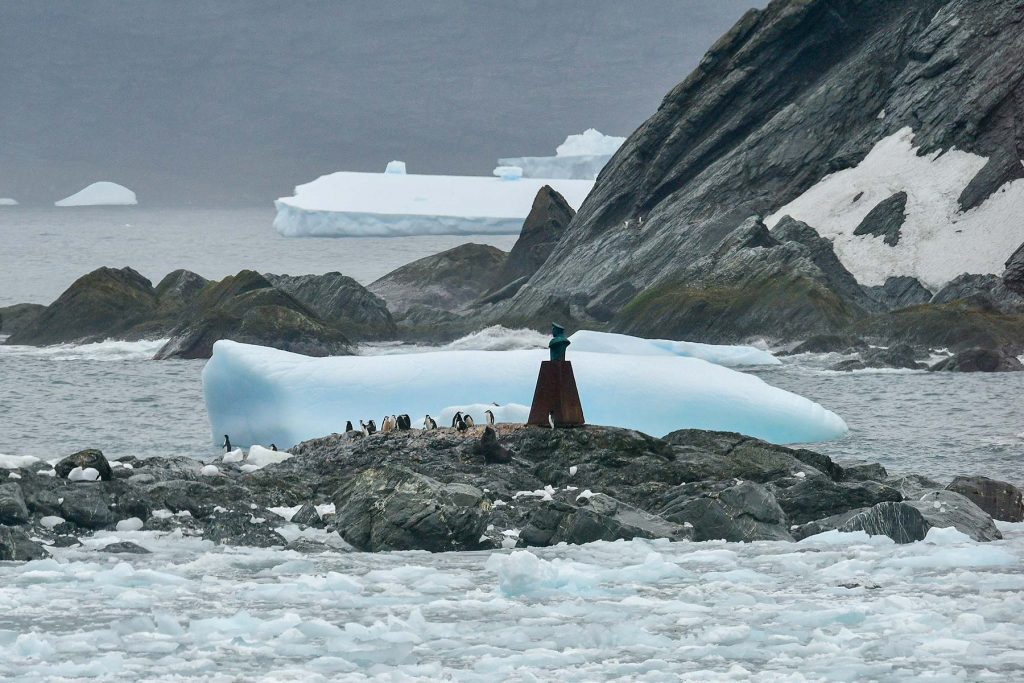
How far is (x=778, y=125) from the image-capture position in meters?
87.9

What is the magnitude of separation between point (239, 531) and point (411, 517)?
2.30 metres

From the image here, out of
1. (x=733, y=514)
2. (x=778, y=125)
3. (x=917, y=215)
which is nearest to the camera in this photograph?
(x=733, y=514)

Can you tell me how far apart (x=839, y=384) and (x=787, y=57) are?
50325mm

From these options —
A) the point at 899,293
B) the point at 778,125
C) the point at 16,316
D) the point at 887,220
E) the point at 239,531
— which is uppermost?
the point at 778,125

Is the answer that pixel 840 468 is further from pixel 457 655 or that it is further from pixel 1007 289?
pixel 1007 289

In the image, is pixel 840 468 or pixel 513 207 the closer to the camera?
pixel 840 468

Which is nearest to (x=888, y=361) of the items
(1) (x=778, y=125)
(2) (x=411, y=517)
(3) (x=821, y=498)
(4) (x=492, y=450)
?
(4) (x=492, y=450)

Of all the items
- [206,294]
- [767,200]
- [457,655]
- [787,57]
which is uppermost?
[787,57]

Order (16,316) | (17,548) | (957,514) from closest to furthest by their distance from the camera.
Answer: (17,548)
(957,514)
(16,316)

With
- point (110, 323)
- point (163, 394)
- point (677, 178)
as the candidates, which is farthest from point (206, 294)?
point (677, 178)

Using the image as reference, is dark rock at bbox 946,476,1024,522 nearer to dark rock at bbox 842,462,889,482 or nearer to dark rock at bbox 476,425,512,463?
dark rock at bbox 842,462,889,482

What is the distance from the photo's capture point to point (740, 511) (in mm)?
16891

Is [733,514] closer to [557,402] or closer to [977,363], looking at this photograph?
[557,402]

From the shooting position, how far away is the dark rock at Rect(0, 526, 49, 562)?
1516cm
